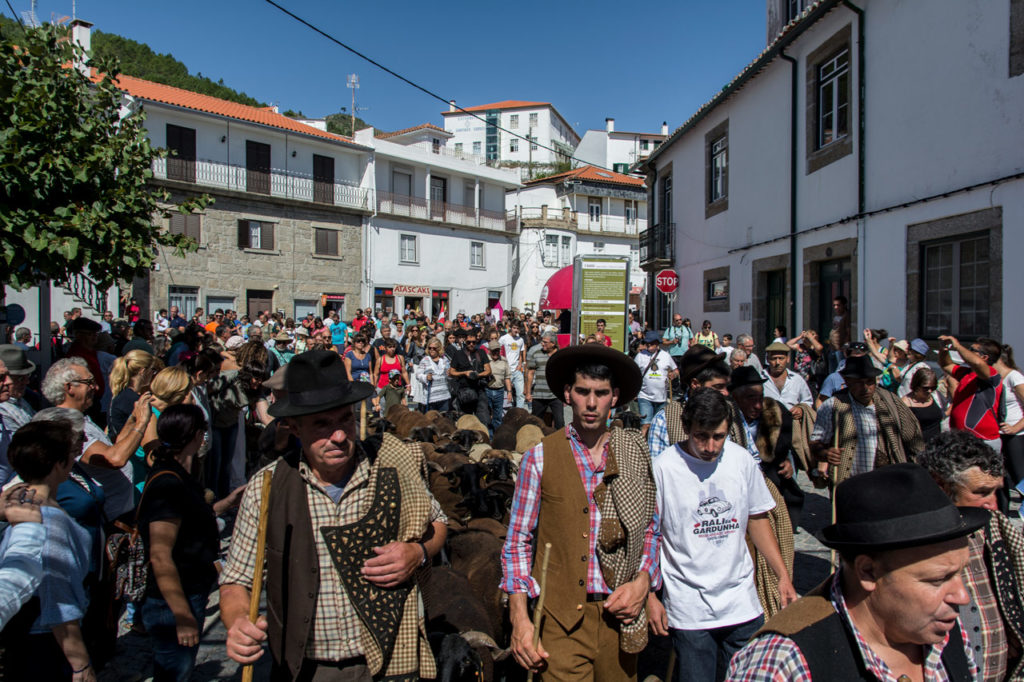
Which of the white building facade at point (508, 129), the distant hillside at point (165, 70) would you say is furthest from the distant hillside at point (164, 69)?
the white building facade at point (508, 129)

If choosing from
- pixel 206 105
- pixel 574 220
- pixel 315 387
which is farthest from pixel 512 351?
pixel 574 220

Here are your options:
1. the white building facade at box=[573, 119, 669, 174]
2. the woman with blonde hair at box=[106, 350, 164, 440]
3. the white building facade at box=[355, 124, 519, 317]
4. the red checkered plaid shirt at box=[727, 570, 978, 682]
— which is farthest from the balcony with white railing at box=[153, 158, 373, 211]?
the white building facade at box=[573, 119, 669, 174]

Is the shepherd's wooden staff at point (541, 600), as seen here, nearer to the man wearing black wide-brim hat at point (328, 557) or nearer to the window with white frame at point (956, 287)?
the man wearing black wide-brim hat at point (328, 557)

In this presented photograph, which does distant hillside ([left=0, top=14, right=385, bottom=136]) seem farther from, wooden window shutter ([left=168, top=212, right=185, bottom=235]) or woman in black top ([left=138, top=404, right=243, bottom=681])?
woman in black top ([left=138, top=404, right=243, bottom=681])

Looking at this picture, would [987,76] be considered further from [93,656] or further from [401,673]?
[93,656]

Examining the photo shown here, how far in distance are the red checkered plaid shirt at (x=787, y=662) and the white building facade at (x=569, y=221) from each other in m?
39.6

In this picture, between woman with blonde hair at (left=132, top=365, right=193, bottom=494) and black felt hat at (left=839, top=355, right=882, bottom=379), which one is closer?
woman with blonde hair at (left=132, top=365, right=193, bottom=494)

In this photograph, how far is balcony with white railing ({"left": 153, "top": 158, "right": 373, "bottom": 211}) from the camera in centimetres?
2681

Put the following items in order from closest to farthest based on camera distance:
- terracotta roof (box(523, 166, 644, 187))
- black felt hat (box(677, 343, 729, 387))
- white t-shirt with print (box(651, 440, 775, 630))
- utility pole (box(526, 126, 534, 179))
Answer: white t-shirt with print (box(651, 440, 775, 630)) → black felt hat (box(677, 343, 729, 387)) → terracotta roof (box(523, 166, 644, 187)) → utility pole (box(526, 126, 534, 179))

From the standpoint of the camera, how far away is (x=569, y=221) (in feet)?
146

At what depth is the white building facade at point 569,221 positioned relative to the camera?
42594mm

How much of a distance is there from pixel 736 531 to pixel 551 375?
3.81ft

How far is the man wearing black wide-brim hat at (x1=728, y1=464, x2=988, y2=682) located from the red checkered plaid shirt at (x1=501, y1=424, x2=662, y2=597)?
1.16m

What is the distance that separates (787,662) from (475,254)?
3782cm
